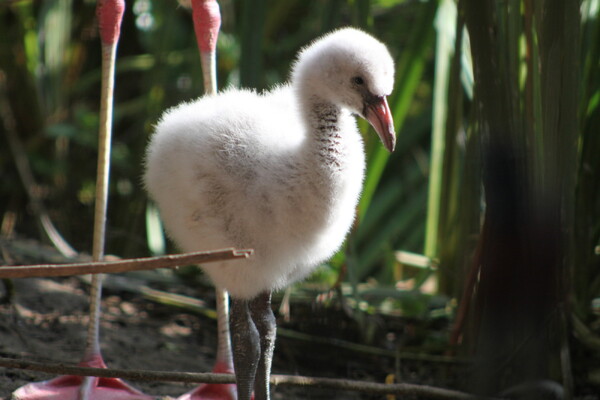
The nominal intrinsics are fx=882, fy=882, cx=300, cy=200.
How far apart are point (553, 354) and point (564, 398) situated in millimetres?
271

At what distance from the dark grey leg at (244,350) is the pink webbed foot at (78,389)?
29cm

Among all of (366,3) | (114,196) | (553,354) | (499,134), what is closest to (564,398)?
(553,354)

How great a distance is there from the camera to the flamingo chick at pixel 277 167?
63.5 inches

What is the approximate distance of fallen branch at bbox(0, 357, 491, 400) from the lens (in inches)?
66.3

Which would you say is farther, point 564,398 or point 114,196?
point 114,196

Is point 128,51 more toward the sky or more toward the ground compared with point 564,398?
more toward the sky

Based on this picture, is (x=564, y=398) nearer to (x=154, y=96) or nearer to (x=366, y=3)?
(x=366, y=3)

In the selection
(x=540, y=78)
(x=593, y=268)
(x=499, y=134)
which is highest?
(x=540, y=78)

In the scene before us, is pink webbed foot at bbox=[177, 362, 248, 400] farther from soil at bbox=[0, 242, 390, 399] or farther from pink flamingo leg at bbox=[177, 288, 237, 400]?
soil at bbox=[0, 242, 390, 399]

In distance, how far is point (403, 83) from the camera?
275cm

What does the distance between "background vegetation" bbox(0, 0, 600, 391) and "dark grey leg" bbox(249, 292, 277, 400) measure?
0.53 meters

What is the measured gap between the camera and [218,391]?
78.0 inches

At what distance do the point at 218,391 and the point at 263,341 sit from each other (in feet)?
0.78

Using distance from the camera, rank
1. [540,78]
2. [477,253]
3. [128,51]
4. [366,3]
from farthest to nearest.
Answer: [128,51] → [366,3] → [477,253] → [540,78]
